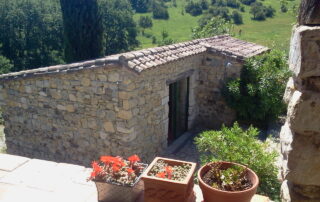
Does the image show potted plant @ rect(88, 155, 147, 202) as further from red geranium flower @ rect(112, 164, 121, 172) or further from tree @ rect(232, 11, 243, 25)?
tree @ rect(232, 11, 243, 25)

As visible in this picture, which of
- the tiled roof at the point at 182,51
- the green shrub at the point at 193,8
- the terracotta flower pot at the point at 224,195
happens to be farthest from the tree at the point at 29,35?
the terracotta flower pot at the point at 224,195

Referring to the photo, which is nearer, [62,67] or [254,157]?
[254,157]

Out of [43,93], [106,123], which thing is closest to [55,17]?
[43,93]

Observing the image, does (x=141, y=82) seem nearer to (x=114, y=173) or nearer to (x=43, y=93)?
(x=43, y=93)

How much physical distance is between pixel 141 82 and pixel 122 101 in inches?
24.7

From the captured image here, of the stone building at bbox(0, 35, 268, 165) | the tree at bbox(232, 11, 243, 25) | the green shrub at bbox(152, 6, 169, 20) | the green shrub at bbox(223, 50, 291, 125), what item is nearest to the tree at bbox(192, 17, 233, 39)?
the stone building at bbox(0, 35, 268, 165)

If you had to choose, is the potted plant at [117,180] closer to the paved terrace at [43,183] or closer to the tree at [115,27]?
the paved terrace at [43,183]

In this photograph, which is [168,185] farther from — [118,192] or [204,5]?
[204,5]

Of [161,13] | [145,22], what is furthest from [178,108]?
[161,13]

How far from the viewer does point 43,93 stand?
24.0 ft

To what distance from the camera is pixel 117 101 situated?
6.27 metres

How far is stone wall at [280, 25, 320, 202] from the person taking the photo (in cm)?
146

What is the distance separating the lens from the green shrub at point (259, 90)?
8.30m

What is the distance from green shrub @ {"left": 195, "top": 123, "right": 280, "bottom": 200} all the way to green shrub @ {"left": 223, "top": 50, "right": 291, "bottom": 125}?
15.4 ft
